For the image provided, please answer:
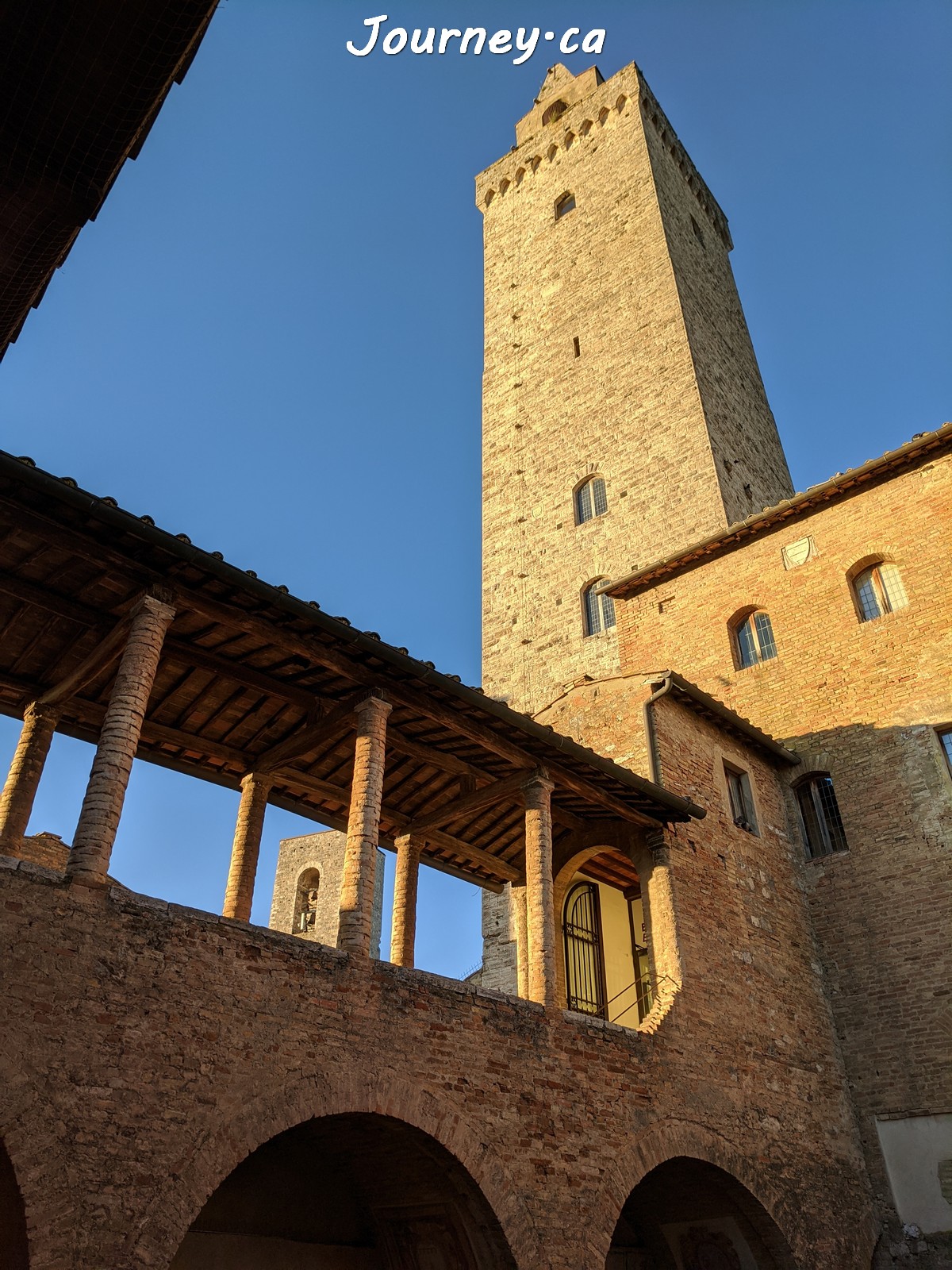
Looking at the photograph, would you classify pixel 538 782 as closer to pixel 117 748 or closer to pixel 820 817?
pixel 117 748

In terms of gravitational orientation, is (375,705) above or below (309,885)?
below

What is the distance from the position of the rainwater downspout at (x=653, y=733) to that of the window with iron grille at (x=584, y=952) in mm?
2317

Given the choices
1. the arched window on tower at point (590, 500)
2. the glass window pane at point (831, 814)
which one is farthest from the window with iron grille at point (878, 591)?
the arched window on tower at point (590, 500)

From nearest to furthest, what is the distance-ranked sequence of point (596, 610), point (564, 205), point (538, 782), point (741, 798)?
point (538, 782)
point (741, 798)
point (596, 610)
point (564, 205)

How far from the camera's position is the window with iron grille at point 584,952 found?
41.8 feet

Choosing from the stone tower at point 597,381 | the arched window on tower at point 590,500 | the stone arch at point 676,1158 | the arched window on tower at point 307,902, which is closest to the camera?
the stone arch at point 676,1158

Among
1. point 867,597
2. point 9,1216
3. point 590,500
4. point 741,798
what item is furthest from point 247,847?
point 590,500

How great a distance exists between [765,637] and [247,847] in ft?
31.9

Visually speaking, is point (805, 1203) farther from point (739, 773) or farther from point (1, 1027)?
point (1, 1027)

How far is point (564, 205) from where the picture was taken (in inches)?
1151

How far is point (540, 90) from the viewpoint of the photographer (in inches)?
1313

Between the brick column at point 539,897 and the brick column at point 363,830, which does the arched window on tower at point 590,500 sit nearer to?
the brick column at point 539,897

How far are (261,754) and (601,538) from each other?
12.8m

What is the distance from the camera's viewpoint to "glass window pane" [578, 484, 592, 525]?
74.4 ft
